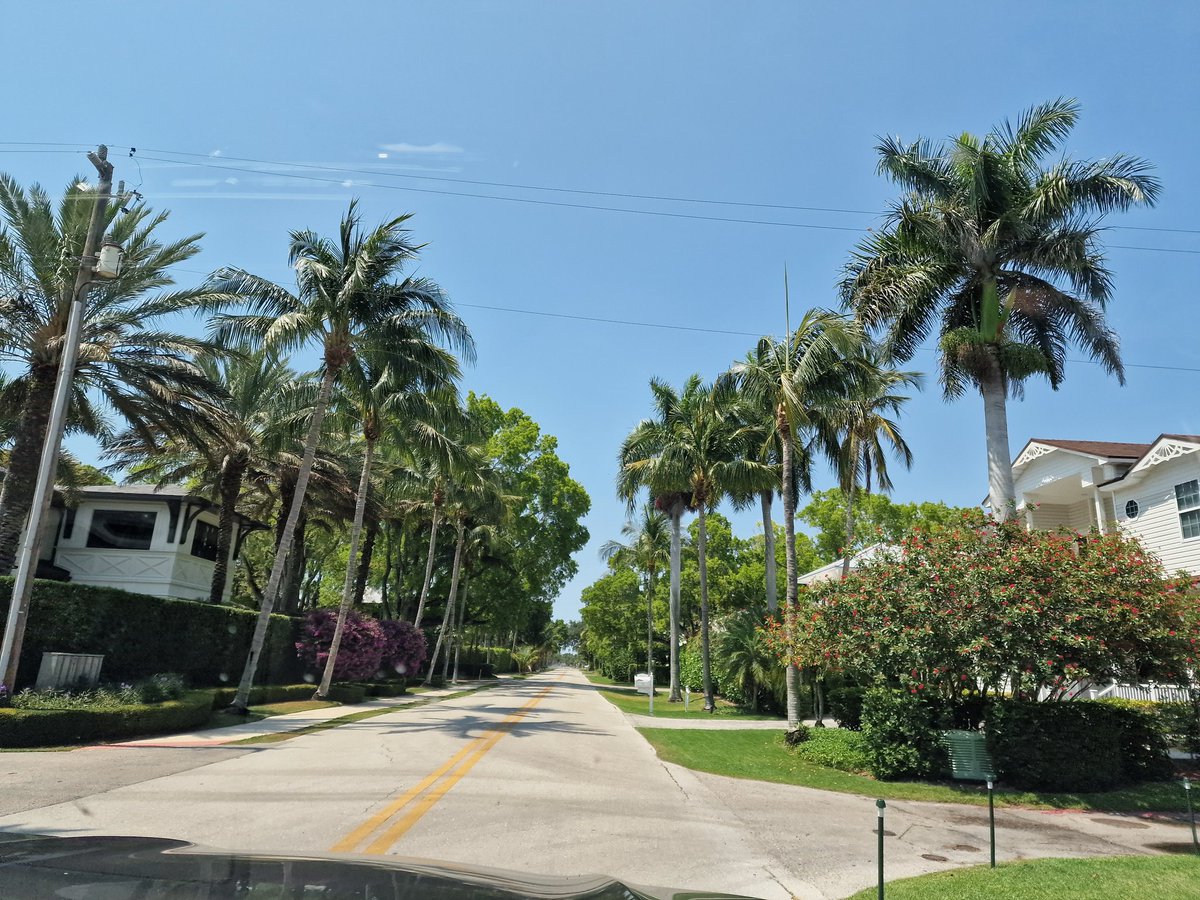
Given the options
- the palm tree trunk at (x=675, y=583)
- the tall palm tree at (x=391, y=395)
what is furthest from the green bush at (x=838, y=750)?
the palm tree trunk at (x=675, y=583)

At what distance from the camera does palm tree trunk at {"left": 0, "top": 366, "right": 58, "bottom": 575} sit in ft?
52.6

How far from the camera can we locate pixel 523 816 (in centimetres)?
877

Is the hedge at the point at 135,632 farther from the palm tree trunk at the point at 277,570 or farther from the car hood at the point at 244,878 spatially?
the car hood at the point at 244,878

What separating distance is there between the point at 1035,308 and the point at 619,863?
15.0 meters

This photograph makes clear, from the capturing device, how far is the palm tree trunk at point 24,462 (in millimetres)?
16047

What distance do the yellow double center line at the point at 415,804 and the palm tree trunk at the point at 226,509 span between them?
13493mm

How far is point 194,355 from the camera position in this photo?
63.1 ft

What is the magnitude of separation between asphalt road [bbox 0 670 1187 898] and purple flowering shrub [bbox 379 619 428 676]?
2135cm

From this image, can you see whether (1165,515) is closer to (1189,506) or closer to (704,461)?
(1189,506)

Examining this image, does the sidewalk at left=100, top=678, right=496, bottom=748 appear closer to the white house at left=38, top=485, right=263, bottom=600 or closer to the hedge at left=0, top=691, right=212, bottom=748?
the hedge at left=0, top=691, right=212, bottom=748

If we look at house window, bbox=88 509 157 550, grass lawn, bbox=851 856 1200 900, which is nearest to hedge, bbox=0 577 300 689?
house window, bbox=88 509 157 550

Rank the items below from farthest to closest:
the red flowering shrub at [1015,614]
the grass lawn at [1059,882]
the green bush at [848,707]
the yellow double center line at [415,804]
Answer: the green bush at [848,707] < the red flowering shrub at [1015,614] < the yellow double center line at [415,804] < the grass lawn at [1059,882]

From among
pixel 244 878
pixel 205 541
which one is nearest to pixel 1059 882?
pixel 244 878

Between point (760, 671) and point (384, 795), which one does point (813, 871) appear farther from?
point (760, 671)
